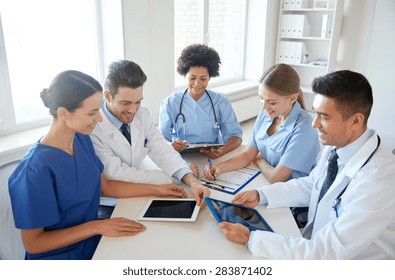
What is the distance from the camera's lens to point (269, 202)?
4.45 feet

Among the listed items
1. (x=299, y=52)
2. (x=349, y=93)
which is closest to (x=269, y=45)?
(x=299, y=52)

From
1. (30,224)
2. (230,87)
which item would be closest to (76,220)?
(30,224)

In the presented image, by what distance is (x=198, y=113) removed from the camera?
7.22 feet

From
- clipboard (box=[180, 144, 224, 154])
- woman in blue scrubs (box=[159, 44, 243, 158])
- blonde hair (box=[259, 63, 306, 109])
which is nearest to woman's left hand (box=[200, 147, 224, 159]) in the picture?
clipboard (box=[180, 144, 224, 154])

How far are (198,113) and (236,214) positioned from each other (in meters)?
1.05

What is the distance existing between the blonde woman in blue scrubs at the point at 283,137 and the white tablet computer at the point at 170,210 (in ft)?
0.95

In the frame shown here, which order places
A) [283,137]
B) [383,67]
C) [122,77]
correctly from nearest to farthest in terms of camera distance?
[122,77] < [283,137] < [383,67]

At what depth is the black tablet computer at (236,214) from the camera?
3.92 ft

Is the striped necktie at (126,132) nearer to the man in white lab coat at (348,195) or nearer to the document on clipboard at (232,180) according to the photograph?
the document on clipboard at (232,180)

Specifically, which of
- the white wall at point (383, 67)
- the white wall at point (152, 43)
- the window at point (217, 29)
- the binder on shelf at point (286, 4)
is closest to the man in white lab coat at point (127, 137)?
the white wall at point (152, 43)

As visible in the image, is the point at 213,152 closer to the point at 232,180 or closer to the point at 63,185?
the point at 232,180

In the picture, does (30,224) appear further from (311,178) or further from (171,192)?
(311,178)

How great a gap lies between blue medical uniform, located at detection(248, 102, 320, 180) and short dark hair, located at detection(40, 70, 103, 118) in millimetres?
965
